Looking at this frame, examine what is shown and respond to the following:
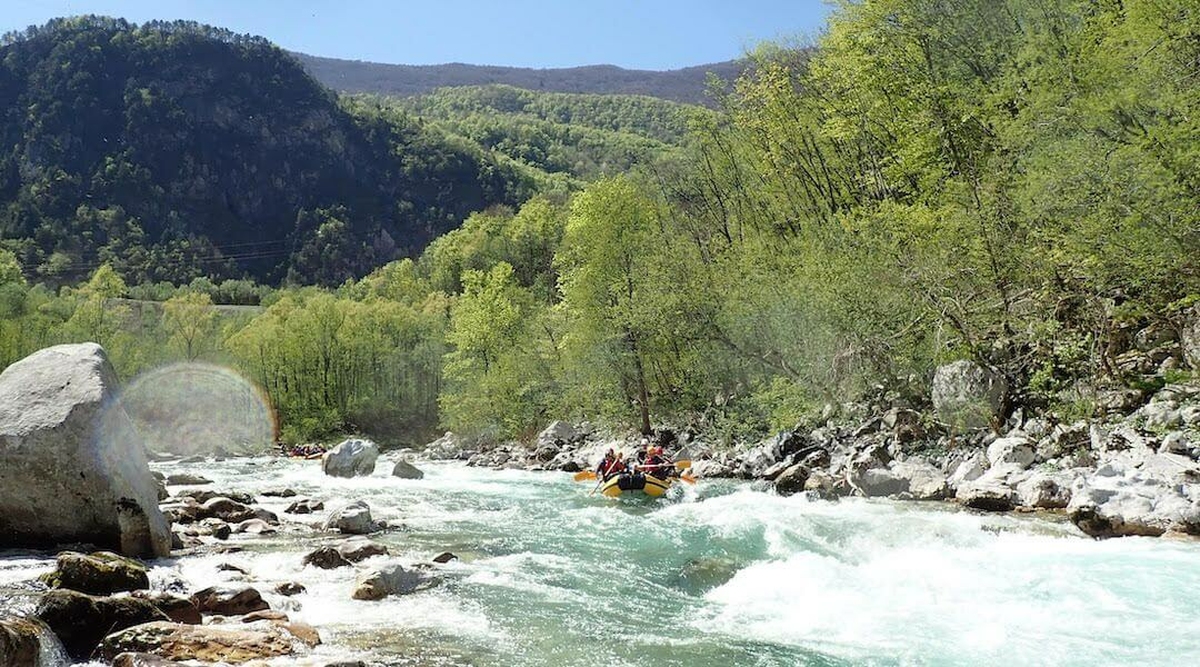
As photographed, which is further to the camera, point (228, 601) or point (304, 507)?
point (304, 507)

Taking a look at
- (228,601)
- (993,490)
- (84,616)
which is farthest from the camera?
(993,490)

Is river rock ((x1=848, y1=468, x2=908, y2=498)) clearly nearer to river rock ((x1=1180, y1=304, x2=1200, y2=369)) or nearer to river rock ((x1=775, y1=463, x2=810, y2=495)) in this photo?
river rock ((x1=775, y1=463, x2=810, y2=495))

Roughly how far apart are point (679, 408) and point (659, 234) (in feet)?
22.1

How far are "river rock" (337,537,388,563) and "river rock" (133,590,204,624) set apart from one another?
3.26 m

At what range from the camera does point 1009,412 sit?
16141mm

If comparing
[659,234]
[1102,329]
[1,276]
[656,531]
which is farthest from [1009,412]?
[1,276]

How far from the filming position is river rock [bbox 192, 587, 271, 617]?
25.6 ft

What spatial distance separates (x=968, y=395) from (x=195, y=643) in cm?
1469

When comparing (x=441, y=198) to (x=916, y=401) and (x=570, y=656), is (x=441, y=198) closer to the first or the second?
(x=916, y=401)

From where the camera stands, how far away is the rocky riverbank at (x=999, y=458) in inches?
423

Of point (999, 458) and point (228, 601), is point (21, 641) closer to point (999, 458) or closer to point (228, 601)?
point (228, 601)

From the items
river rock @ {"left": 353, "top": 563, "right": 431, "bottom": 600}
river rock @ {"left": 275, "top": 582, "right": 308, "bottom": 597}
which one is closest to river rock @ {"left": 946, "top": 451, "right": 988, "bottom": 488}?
river rock @ {"left": 353, "top": 563, "right": 431, "bottom": 600}

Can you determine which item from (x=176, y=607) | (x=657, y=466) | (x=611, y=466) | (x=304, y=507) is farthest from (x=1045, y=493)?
(x=304, y=507)

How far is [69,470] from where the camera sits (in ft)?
30.4
